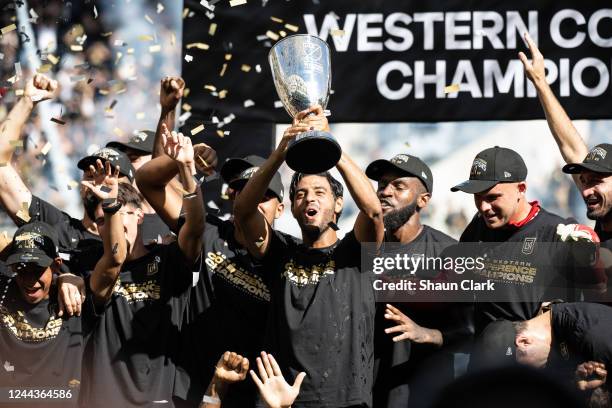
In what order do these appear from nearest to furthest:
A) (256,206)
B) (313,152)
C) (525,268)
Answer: (313,152), (256,206), (525,268)

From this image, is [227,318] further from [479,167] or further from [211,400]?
[479,167]

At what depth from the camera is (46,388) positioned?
4141 millimetres

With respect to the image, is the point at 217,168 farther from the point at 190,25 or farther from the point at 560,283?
the point at 560,283

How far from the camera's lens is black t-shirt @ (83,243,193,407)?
3.93 m

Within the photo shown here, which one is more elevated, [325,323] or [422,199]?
[422,199]

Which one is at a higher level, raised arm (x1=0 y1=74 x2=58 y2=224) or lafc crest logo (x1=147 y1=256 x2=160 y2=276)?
raised arm (x1=0 y1=74 x2=58 y2=224)

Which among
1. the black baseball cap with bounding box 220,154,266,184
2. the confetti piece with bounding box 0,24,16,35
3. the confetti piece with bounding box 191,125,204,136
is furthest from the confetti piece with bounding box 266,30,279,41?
the confetti piece with bounding box 0,24,16,35

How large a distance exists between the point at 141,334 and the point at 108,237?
472mm

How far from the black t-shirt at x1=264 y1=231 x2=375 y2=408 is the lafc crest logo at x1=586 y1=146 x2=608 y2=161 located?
1221mm

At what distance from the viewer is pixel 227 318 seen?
402 centimetres

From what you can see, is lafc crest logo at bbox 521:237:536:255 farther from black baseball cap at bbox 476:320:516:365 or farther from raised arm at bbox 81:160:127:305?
raised arm at bbox 81:160:127:305

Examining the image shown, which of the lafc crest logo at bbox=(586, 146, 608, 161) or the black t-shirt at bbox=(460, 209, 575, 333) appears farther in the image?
the lafc crest logo at bbox=(586, 146, 608, 161)

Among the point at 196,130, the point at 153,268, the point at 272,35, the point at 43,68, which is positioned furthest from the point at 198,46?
the point at 153,268

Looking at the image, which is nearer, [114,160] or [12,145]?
[114,160]
